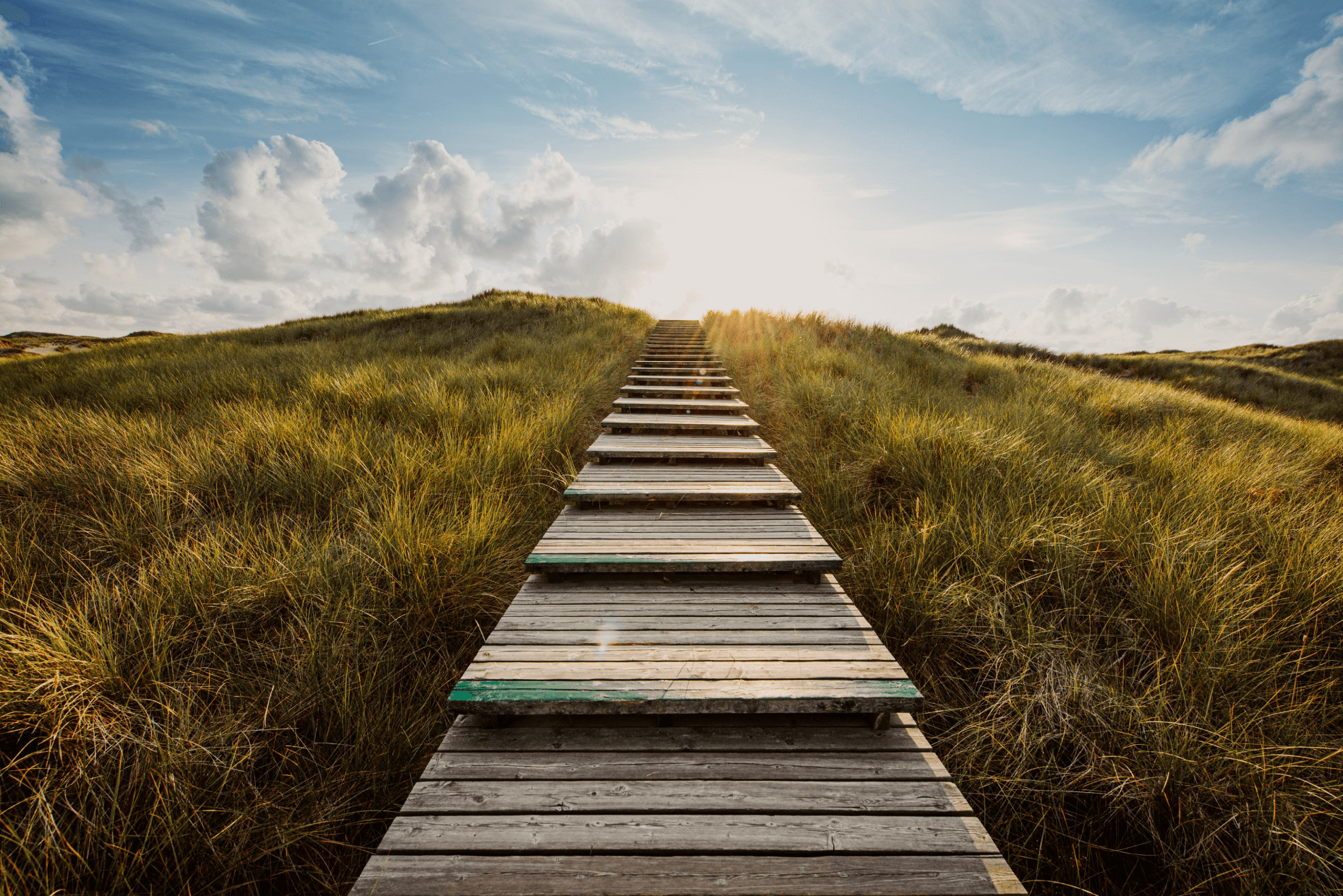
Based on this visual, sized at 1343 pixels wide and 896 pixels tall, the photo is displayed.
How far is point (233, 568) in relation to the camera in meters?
2.29

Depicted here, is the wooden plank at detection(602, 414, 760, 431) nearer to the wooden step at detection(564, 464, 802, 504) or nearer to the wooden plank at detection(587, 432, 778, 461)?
the wooden plank at detection(587, 432, 778, 461)

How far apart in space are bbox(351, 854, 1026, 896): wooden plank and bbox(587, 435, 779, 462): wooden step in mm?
3043

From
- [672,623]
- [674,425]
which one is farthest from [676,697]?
[674,425]

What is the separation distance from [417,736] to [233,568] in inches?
51.0

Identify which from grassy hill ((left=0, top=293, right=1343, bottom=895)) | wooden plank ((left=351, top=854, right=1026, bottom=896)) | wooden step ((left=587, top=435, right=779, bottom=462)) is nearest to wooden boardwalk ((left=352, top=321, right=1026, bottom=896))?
wooden plank ((left=351, top=854, right=1026, bottom=896))

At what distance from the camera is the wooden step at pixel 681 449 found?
4.19 meters

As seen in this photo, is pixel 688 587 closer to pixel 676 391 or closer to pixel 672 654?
pixel 672 654

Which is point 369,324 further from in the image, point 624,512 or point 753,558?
point 753,558

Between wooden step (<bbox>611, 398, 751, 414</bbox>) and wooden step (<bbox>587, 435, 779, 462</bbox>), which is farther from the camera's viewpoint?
wooden step (<bbox>611, 398, 751, 414</bbox>)

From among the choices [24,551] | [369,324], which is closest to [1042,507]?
[24,551]

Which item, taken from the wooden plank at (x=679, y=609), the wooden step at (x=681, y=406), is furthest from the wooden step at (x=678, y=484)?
the wooden step at (x=681, y=406)

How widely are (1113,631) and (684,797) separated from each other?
233 centimetres

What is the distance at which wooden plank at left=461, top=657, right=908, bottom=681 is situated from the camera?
1805 millimetres

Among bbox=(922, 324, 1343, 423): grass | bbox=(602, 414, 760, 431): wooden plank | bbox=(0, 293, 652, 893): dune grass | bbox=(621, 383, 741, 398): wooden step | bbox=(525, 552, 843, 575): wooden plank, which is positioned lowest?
bbox=(0, 293, 652, 893): dune grass
